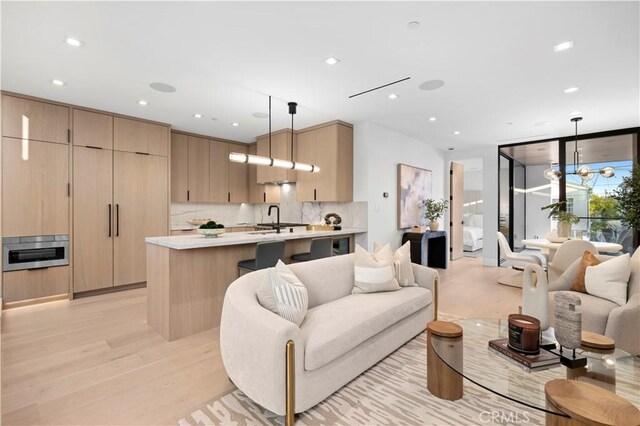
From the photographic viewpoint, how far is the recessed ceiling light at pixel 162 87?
3527mm

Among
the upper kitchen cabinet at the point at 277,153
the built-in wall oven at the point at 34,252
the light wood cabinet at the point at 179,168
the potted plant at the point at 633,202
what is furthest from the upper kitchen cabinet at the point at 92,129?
the potted plant at the point at 633,202

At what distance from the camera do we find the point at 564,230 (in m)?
4.69

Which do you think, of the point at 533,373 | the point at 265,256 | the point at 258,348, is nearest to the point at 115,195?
the point at 265,256

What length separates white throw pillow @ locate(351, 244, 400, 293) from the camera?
9.51 feet

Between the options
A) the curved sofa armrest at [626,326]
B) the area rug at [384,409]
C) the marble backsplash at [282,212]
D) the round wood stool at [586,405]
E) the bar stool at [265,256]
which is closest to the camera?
the round wood stool at [586,405]

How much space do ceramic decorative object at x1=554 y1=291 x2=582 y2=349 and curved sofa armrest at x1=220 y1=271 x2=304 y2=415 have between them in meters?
1.54

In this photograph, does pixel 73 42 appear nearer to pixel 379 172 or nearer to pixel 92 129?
pixel 92 129

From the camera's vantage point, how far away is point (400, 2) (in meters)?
2.10

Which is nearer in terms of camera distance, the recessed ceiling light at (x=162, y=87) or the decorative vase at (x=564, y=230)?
the recessed ceiling light at (x=162, y=87)

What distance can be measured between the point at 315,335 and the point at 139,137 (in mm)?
4547

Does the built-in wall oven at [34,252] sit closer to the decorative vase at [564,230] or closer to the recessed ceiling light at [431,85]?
the recessed ceiling light at [431,85]

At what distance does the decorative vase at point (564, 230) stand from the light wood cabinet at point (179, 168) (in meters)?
6.61

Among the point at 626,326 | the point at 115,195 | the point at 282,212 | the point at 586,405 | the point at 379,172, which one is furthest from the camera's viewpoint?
the point at 282,212

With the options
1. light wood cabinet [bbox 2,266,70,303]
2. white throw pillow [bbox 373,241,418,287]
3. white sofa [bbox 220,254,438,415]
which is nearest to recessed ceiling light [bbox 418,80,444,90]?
white throw pillow [bbox 373,241,418,287]
